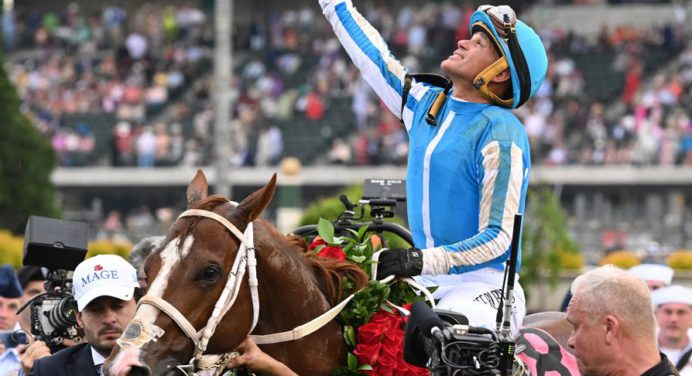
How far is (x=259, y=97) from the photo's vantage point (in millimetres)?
29906

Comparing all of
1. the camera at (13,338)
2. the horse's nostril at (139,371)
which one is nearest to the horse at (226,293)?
the horse's nostril at (139,371)

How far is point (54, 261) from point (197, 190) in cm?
141

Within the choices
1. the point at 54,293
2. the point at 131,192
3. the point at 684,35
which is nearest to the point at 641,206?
the point at 684,35

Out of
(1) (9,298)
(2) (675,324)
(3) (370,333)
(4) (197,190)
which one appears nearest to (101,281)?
(4) (197,190)

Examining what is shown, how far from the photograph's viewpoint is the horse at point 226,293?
4.20 metres

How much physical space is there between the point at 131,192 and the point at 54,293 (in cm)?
2414

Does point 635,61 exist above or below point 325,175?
above

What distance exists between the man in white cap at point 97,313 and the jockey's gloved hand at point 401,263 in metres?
1.08

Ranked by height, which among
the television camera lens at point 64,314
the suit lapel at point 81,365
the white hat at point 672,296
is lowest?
the white hat at point 672,296

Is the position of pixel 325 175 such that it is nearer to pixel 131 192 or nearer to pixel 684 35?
pixel 131 192

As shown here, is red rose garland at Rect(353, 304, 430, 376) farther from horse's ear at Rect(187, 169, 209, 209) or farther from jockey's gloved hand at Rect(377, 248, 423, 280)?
horse's ear at Rect(187, 169, 209, 209)

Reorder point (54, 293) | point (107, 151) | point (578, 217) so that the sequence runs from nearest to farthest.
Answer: point (54, 293) → point (578, 217) → point (107, 151)

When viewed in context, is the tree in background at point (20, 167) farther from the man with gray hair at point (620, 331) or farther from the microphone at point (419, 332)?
A: the man with gray hair at point (620, 331)

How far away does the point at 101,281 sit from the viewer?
5215 millimetres
